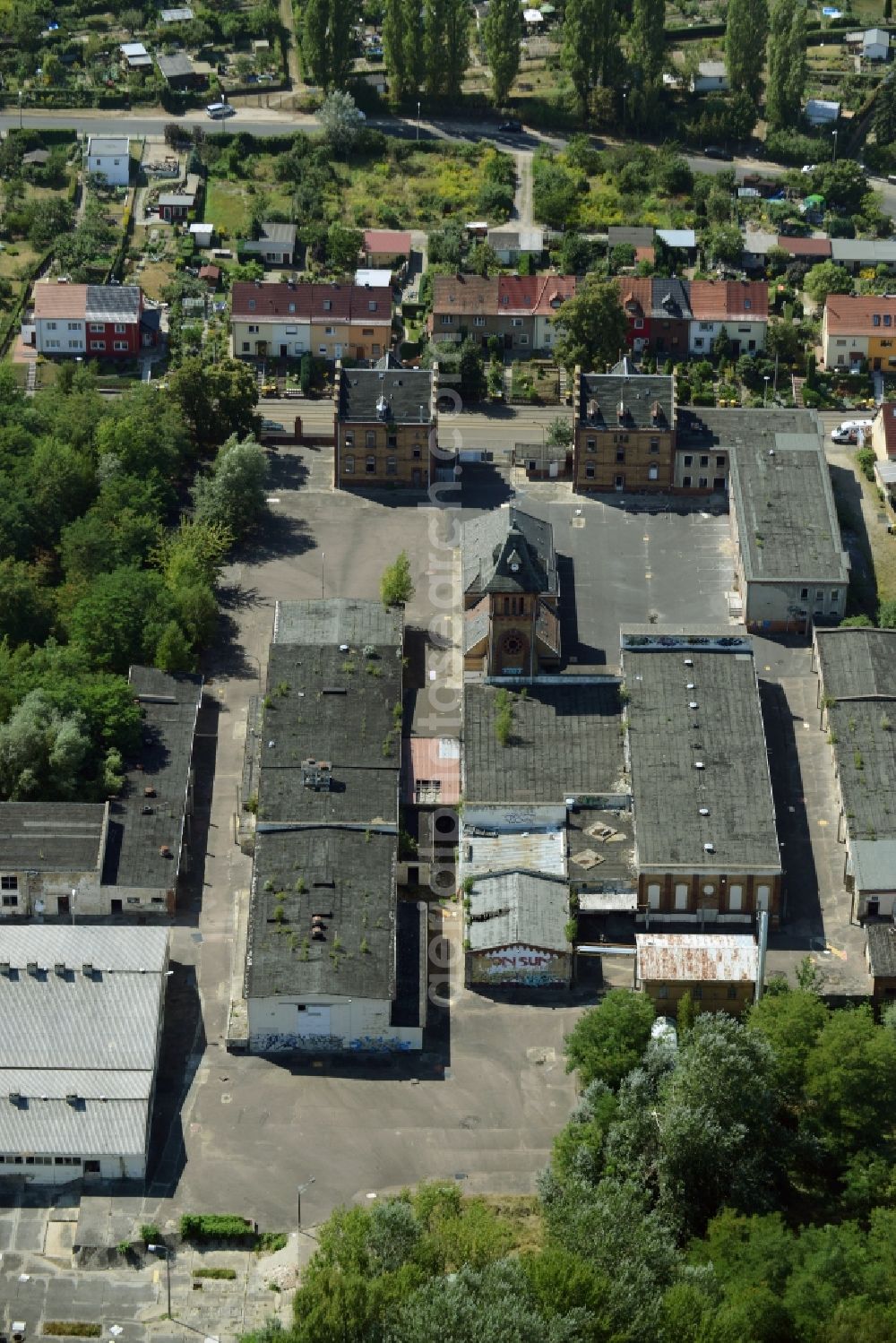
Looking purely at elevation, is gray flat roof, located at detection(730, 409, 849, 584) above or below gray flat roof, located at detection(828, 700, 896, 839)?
above

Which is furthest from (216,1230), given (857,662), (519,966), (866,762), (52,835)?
(857,662)

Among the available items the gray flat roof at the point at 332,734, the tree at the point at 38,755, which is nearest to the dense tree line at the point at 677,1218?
the gray flat roof at the point at 332,734

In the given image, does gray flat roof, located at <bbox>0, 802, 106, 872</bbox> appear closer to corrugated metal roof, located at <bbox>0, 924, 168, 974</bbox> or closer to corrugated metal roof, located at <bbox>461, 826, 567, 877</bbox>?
corrugated metal roof, located at <bbox>0, 924, 168, 974</bbox>

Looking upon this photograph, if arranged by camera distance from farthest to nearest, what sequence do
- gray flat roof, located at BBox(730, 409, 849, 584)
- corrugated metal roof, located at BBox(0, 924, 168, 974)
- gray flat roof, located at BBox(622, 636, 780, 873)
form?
gray flat roof, located at BBox(730, 409, 849, 584) < gray flat roof, located at BBox(622, 636, 780, 873) < corrugated metal roof, located at BBox(0, 924, 168, 974)

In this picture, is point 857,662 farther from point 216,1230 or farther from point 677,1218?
point 216,1230

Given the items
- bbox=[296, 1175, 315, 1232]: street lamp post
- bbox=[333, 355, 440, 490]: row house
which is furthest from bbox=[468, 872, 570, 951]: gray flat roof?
bbox=[333, 355, 440, 490]: row house
